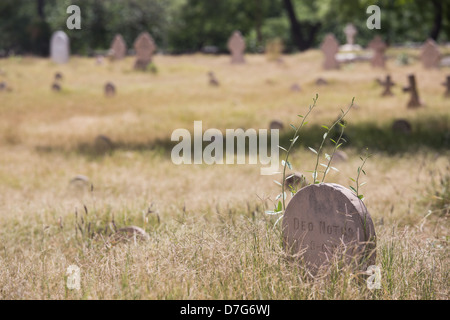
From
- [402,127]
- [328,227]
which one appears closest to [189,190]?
[328,227]

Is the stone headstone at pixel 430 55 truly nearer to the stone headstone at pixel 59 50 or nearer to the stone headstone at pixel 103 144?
the stone headstone at pixel 103 144

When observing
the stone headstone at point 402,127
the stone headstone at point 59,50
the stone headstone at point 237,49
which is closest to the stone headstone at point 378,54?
the stone headstone at point 237,49

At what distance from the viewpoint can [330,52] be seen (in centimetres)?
2583

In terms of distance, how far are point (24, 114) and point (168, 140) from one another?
5109mm

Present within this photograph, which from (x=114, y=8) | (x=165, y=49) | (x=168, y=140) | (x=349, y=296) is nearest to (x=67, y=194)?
(x=168, y=140)

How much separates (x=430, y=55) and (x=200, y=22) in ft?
77.5

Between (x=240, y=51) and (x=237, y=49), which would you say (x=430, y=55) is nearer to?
(x=240, y=51)

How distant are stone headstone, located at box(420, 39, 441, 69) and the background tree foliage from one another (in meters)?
7.31

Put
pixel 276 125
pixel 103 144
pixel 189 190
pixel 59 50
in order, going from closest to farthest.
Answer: pixel 189 190
pixel 103 144
pixel 276 125
pixel 59 50

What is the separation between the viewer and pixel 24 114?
15.0 m

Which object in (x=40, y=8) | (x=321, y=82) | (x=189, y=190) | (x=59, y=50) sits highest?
(x=40, y=8)

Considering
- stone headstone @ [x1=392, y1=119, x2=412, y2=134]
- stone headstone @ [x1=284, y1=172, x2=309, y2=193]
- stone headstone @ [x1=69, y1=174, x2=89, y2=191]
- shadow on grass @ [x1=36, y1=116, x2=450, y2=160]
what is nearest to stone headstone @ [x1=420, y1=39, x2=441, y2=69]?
shadow on grass @ [x1=36, y1=116, x2=450, y2=160]

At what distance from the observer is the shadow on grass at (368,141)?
10.3 m

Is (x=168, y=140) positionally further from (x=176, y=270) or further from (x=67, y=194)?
(x=176, y=270)
